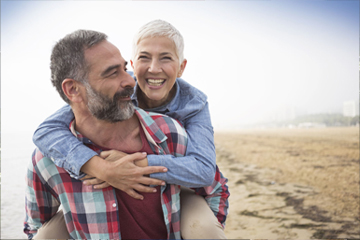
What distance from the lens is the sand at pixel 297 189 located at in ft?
17.7

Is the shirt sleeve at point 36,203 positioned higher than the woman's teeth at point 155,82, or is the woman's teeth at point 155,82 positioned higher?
the woman's teeth at point 155,82

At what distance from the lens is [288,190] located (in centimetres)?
771

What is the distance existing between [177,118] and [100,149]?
0.64 metres

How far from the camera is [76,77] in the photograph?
178 centimetres

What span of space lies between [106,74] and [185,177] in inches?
29.4

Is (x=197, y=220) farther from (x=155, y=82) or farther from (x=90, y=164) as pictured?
(x=155, y=82)

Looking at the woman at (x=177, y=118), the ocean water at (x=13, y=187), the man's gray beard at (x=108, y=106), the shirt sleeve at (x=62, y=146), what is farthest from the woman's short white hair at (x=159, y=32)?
the ocean water at (x=13, y=187)

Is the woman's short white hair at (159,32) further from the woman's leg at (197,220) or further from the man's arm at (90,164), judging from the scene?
the woman's leg at (197,220)

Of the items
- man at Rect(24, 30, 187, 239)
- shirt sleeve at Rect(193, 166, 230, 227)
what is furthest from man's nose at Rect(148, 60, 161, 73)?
shirt sleeve at Rect(193, 166, 230, 227)

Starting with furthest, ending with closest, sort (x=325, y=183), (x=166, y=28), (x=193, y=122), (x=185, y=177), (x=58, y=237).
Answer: (x=325, y=183) < (x=166, y=28) < (x=193, y=122) < (x=58, y=237) < (x=185, y=177)

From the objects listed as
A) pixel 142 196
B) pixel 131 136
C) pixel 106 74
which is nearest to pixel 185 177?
pixel 142 196

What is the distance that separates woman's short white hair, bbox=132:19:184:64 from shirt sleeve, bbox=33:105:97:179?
0.89 m

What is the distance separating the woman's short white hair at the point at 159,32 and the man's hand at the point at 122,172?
1009 mm

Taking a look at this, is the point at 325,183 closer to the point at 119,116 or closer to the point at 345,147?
the point at 345,147
